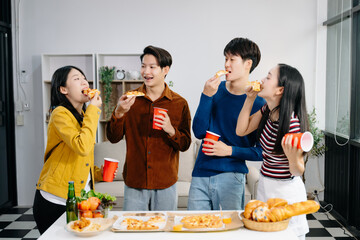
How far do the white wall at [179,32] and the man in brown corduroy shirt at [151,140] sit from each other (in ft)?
7.83

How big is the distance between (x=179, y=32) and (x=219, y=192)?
295 centimetres

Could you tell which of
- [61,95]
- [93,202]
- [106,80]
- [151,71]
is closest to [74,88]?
[61,95]

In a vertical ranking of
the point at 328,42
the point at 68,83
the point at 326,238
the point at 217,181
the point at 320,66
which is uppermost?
the point at 328,42

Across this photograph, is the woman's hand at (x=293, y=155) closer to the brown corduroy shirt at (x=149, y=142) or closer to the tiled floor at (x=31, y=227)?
the brown corduroy shirt at (x=149, y=142)

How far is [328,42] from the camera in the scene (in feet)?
14.8

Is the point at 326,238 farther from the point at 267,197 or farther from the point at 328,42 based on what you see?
the point at 328,42

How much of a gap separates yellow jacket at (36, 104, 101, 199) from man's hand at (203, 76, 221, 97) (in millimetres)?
614

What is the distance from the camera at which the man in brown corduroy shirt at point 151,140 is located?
217cm

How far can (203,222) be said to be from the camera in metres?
1.69

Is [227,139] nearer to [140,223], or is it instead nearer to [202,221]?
[202,221]

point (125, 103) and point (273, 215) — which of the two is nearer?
point (273, 215)

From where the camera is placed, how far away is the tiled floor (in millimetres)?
3572

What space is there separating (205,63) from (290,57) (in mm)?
1065

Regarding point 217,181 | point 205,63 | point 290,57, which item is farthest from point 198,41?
point 217,181
